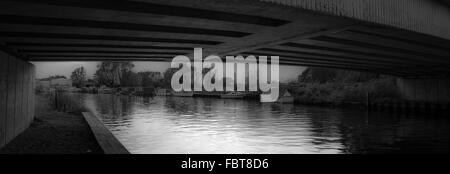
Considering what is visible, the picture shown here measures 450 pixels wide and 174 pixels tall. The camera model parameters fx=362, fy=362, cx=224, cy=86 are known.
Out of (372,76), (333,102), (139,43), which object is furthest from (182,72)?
(139,43)

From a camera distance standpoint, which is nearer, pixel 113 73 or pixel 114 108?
pixel 114 108

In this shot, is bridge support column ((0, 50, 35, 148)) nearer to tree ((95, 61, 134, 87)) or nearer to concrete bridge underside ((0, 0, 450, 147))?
concrete bridge underside ((0, 0, 450, 147))

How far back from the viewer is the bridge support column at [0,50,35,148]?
12625 mm

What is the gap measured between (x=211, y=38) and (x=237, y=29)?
2.38 meters

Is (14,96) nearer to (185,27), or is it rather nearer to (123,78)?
(185,27)

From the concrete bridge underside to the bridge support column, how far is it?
0.12 feet

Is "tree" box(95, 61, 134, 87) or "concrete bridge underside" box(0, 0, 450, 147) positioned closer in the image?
"concrete bridge underside" box(0, 0, 450, 147)

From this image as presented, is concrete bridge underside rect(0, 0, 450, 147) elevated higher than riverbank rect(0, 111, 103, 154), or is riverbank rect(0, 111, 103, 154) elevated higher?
concrete bridge underside rect(0, 0, 450, 147)

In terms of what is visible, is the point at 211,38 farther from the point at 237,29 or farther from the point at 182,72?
the point at 182,72

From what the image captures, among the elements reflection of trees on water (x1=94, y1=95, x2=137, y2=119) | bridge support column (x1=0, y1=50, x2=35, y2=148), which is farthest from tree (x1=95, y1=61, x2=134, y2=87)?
bridge support column (x1=0, y1=50, x2=35, y2=148)

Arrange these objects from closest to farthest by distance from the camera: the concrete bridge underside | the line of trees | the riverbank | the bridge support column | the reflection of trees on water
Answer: the concrete bridge underside
the riverbank
the bridge support column
the reflection of trees on water
the line of trees

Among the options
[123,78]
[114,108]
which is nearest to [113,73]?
[123,78]

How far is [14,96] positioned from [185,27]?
768 cm

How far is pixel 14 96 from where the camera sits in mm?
14984
